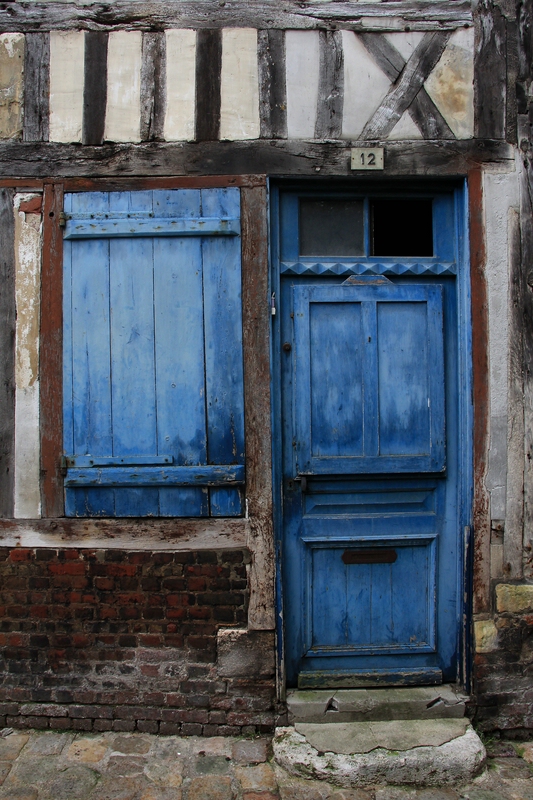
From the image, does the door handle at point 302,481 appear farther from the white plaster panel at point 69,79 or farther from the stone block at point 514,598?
the white plaster panel at point 69,79

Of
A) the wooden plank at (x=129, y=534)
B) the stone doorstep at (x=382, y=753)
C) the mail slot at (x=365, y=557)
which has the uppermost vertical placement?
the wooden plank at (x=129, y=534)

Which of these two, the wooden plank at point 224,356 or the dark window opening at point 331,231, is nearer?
the wooden plank at point 224,356

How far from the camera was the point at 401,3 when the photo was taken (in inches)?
127

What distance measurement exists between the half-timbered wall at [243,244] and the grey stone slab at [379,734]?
0.27 metres

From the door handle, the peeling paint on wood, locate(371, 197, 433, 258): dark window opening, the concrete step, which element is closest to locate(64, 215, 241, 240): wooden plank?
the peeling paint on wood

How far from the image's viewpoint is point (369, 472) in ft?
10.7

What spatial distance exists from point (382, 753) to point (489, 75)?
366 centimetres

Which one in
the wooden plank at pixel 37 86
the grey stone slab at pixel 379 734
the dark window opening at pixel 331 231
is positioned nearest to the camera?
the grey stone slab at pixel 379 734

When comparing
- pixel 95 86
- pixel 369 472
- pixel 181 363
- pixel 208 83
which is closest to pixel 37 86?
pixel 95 86

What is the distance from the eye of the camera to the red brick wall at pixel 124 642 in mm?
3164

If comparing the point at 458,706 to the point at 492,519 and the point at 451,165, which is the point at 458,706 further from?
the point at 451,165

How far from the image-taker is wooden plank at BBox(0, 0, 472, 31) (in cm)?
320

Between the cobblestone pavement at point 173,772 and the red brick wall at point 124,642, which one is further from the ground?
the red brick wall at point 124,642

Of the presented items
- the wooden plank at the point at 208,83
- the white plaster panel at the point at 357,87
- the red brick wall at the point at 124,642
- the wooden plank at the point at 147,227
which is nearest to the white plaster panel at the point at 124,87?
the wooden plank at the point at 208,83
